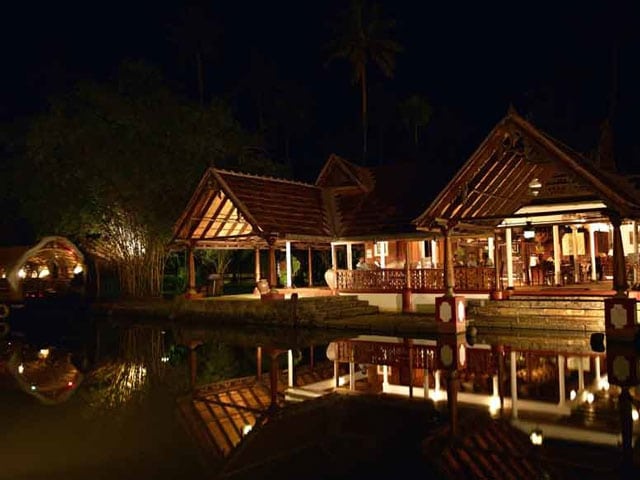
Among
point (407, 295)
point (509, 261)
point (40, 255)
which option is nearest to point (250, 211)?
point (407, 295)

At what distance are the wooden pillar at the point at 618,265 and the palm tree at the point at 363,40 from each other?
28907 mm

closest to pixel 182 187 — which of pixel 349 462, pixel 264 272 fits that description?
pixel 264 272

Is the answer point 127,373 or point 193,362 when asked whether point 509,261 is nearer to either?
point 193,362

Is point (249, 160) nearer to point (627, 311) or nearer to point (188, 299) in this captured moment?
point (188, 299)

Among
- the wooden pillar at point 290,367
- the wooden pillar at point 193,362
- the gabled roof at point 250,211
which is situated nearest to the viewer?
the wooden pillar at point 290,367

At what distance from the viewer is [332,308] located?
69.3 ft

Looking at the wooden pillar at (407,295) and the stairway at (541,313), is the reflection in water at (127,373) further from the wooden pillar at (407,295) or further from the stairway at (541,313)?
the stairway at (541,313)

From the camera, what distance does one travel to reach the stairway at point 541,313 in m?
17.2

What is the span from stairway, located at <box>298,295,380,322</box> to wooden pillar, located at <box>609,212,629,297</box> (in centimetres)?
823

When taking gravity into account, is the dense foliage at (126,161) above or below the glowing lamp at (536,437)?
above

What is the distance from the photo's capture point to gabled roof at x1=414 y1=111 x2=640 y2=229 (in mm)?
15555

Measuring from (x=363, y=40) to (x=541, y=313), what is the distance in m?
30.1

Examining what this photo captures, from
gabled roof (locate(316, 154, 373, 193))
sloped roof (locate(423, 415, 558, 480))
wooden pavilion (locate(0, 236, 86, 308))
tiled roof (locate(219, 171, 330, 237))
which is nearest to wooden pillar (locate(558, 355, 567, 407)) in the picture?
sloped roof (locate(423, 415, 558, 480))

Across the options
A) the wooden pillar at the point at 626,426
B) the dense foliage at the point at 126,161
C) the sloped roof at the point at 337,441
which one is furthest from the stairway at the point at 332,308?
the wooden pillar at the point at 626,426
